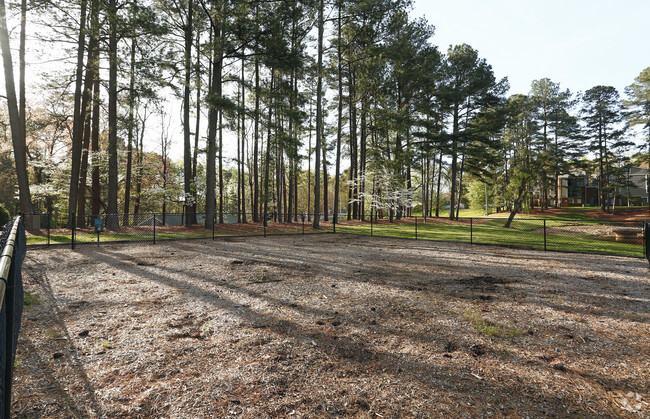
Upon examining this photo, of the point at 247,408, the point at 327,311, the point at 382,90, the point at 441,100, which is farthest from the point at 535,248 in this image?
the point at 441,100

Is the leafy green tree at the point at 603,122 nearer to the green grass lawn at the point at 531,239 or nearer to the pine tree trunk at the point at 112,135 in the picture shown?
the green grass lawn at the point at 531,239

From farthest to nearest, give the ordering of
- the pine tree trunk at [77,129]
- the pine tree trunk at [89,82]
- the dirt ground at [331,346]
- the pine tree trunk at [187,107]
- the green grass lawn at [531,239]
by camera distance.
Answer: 1. the pine tree trunk at [187,107]
2. the pine tree trunk at [77,129]
3. the pine tree trunk at [89,82]
4. the green grass lawn at [531,239]
5. the dirt ground at [331,346]

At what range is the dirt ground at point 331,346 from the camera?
7.55ft

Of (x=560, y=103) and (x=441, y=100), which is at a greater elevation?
(x=560, y=103)

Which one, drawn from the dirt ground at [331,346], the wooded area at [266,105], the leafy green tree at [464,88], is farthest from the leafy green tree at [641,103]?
the dirt ground at [331,346]

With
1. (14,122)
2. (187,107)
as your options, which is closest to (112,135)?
(14,122)

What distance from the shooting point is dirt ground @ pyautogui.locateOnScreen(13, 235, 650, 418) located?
2.30 meters

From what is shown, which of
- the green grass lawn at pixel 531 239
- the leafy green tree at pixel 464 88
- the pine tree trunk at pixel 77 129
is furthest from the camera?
the leafy green tree at pixel 464 88

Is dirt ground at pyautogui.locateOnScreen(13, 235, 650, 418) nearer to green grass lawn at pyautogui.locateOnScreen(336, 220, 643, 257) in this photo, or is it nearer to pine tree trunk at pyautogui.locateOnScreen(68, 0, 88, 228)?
green grass lawn at pyautogui.locateOnScreen(336, 220, 643, 257)

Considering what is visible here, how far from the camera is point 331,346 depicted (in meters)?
3.27

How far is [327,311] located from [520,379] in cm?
248

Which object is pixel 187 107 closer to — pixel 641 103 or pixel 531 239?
pixel 531 239

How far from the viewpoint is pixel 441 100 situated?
27406mm

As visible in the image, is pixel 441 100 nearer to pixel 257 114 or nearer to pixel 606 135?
pixel 257 114
